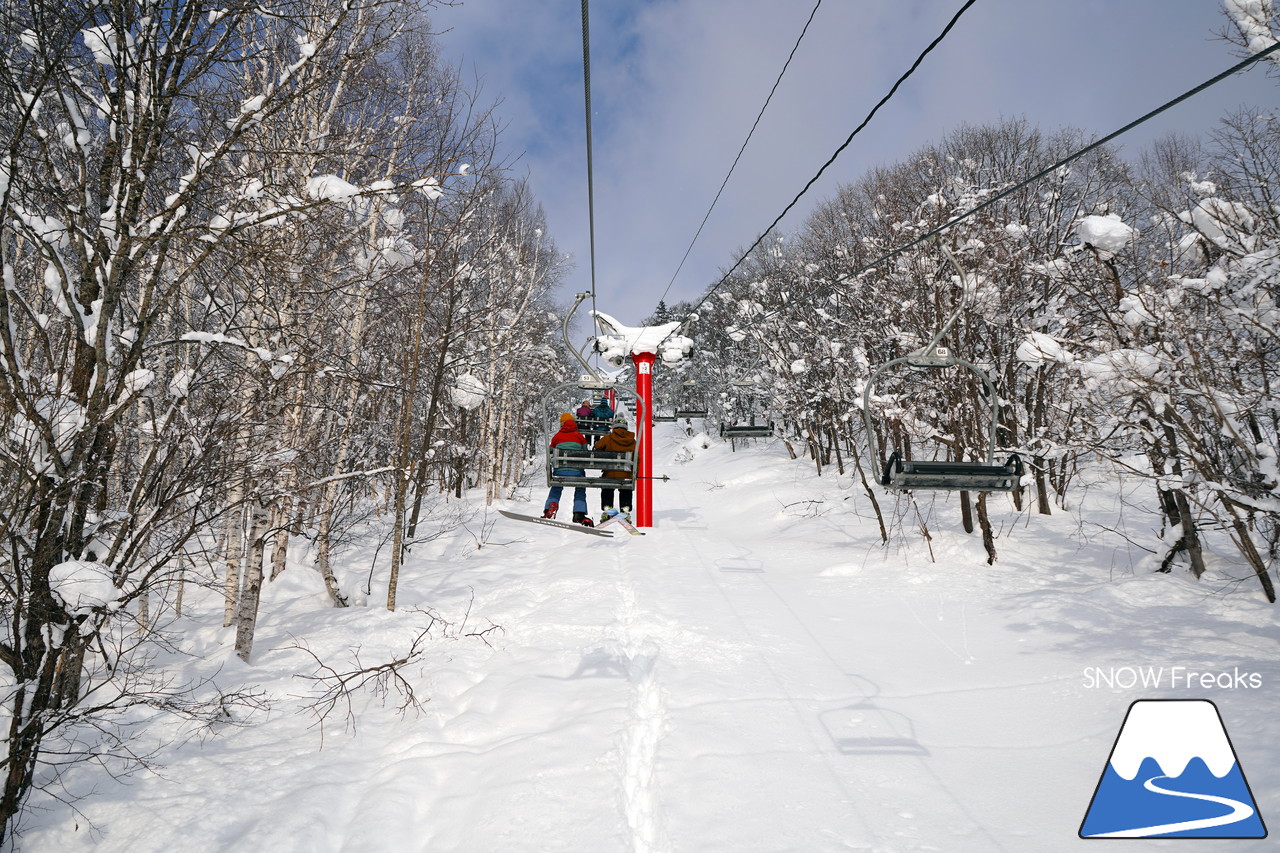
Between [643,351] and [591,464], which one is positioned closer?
[591,464]

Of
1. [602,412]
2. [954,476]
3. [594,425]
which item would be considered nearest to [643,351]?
[602,412]

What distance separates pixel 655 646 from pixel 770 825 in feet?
10.4

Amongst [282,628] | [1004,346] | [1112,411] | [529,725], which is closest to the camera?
[529,725]

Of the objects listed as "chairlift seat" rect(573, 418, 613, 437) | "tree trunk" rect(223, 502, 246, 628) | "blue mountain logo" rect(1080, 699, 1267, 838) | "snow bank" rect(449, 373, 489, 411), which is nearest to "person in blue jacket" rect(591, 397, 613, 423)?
"chairlift seat" rect(573, 418, 613, 437)

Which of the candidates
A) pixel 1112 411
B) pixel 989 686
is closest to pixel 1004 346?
pixel 1112 411

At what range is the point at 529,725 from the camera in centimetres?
546

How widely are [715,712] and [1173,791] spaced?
128 inches

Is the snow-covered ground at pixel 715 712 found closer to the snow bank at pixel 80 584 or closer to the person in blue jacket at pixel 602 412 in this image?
the snow bank at pixel 80 584

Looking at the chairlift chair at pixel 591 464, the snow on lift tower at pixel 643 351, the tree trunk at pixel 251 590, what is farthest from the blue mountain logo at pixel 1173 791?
the snow on lift tower at pixel 643 351

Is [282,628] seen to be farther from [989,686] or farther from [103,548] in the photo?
[989,686]

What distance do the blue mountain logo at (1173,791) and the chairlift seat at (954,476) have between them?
180 cm

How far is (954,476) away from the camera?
4672 mm

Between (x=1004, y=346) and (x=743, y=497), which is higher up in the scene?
(x=1004, y=346)

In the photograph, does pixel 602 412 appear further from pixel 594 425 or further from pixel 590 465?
pixel 590 465
